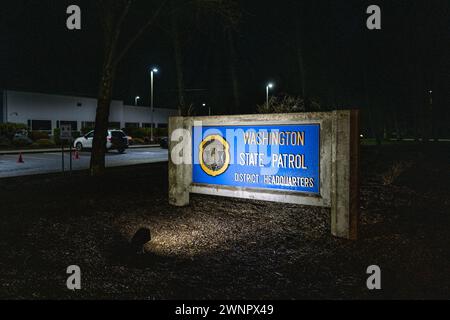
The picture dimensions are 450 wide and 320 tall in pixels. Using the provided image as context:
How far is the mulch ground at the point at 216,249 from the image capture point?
495 cm

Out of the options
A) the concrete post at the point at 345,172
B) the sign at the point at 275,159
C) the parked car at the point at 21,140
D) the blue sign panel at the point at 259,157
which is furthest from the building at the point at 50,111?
the concrete post at the point at 345,172

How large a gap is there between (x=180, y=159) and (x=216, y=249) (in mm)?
2468

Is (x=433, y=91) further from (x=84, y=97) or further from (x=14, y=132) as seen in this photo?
(x=14, y=132)

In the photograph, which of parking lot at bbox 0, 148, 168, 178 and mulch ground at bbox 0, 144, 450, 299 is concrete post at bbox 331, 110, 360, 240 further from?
parking lot at bbox 0, 148, 168, 178

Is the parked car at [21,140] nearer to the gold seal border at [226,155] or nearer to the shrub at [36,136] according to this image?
the shrub at [36,136]

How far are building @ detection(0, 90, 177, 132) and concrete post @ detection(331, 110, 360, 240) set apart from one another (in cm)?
4656

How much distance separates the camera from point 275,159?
704 centimetres

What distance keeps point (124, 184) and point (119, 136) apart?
2127 cm

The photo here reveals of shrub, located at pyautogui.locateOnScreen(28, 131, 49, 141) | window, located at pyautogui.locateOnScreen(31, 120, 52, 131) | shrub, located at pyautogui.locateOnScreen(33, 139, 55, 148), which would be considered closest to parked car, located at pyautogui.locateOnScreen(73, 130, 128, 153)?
shrub, located at pyautogui.locateOnScreen(33, 139, 55, 148)

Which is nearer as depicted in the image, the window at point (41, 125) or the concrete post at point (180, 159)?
the concrete post at point (180, 159)

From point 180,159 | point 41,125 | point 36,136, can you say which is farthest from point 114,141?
point 180,159

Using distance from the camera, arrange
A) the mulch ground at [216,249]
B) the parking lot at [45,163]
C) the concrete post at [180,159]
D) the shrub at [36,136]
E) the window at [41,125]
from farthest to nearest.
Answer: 1. the window at [41,125]
2. the shrub at [36,136]
3. the parking lot at [45,163]
4. the concrete post at [180,159]
5. the mulch ground at [216,249]

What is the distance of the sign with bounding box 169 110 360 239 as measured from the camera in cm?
636
